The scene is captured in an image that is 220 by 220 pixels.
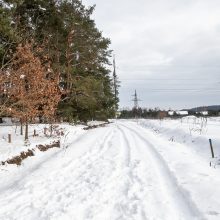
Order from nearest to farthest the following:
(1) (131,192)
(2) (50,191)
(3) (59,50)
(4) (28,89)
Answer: (1) (131,192) < (2) (50,191) < (4) (28,89) < (3) (59,50)

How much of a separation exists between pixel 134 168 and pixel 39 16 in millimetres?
22818

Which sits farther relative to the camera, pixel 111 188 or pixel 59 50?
pixel 59 50

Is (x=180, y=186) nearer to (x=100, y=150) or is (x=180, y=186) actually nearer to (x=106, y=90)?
(x=100, y=150)

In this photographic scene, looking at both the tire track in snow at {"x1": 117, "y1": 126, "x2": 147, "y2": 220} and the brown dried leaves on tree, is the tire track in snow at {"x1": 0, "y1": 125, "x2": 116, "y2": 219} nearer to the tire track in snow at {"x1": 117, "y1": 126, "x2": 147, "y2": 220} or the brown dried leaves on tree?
the tire track in snow at {"x1": 117, "y1": 126, "x2": 147, "y2": 220}

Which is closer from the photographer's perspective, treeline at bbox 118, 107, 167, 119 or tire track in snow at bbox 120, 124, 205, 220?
tire track in snow at bbox 120, 124, 205, 220

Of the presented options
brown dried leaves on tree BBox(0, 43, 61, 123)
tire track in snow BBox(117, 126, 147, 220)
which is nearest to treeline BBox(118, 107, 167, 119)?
brown dried leaves on tree BBox(0, 43, 61, 123)

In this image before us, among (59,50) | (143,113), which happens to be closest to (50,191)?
(59,50)

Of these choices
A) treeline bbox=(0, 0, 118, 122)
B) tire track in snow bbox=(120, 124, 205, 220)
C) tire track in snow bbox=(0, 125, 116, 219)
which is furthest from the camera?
treeline bbox=(0, 0, 118, 122)

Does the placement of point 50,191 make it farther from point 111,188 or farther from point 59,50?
point 59,50

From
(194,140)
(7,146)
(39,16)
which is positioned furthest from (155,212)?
(39,16)

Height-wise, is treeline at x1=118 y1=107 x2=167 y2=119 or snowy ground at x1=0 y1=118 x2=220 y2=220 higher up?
treeline at x1=118 y1=107 x2=167 y2=119

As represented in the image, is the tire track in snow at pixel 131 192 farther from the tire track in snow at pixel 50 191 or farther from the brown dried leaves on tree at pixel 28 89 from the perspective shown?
the brown dried leaves on tree at pixel 28 89

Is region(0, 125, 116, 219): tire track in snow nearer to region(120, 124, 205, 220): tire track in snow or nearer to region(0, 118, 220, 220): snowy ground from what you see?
region(0, 118, 220, 220): snowy ground

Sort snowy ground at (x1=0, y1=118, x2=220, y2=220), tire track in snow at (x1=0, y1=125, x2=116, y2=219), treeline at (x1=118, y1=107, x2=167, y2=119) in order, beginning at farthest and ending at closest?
treeline at (x1=118, y1=107, x2=167, y2=119), tire track in snow at (x1=0, y1=125, x2=116, y2=219), snowy ground at (x1=0, y1=118, x2=220, y2=220)
